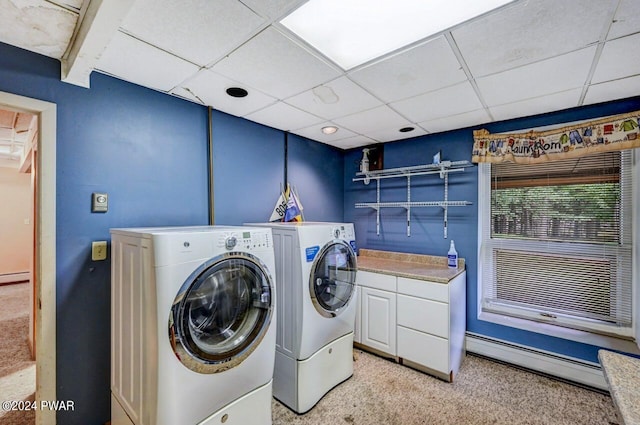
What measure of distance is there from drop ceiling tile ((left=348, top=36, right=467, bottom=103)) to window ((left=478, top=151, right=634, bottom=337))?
128 cm

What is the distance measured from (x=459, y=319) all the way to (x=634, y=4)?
2.28m

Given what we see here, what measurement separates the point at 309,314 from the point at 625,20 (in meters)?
2.21

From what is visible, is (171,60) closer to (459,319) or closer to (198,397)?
(198,397)

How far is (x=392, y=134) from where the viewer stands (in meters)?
3.03

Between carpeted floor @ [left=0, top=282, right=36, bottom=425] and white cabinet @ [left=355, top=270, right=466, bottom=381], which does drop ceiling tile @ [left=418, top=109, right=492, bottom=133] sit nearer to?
white cabinet @ [left=355, top=270, right=466, bottom=381]

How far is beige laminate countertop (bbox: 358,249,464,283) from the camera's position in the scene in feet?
7.92

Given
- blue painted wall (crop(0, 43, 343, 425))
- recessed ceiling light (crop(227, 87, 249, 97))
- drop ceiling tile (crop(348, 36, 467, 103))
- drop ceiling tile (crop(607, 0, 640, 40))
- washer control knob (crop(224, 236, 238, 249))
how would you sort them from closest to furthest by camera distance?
drop ceiling tile (crop(607, 0, 640, 40))
washer control knob (crop(224, 236, 238, 249))
drop ceiling tile (crop(348, 36, 467, 103))
blue painted wall (crop(0, 43, 343, 425))
recessed ceiling light (crop(227, 87, 249, 97))

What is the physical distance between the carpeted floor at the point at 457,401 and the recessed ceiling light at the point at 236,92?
2250 millimetres

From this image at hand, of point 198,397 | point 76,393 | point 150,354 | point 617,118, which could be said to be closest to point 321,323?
point 198,397

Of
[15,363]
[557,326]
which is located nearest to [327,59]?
[557,326]

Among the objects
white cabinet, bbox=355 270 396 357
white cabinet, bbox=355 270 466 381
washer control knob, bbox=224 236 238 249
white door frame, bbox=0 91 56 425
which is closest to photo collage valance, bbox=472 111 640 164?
white cabinet, bbox=355 270 466 381

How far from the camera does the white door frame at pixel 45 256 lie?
60.7 inches

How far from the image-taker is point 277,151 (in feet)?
9.47

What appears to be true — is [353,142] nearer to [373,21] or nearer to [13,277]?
[373,21]
